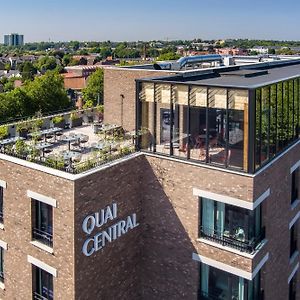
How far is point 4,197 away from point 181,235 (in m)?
6.86

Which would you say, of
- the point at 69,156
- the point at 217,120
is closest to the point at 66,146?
the point at 69,156

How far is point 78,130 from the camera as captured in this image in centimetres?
2433

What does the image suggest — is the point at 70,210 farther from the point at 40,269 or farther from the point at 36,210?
the point at 40,269

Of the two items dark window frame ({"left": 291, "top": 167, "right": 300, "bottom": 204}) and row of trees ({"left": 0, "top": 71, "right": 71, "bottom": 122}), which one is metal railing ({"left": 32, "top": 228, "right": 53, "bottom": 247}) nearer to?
dark window frame ({"left": 291, "top": 167, "right": 300, "bottom": 204})

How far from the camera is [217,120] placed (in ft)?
51.4

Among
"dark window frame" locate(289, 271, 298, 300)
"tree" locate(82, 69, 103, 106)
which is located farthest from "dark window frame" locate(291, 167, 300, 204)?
"tree" locate(82, 69, 103, 106)

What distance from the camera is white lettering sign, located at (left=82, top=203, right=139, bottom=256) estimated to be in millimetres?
14953

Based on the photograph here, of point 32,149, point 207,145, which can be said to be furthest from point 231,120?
point 32,149

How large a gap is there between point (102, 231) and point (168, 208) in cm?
Result: 285

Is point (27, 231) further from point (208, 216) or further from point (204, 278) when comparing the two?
point (204, 278)

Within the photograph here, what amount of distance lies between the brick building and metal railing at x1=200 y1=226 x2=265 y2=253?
36mm

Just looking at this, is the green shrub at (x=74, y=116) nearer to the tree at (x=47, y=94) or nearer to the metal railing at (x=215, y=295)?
the metal railing at (x=215, y=295)

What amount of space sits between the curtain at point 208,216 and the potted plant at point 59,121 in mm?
11154

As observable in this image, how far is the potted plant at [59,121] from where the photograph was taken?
24469 mm
